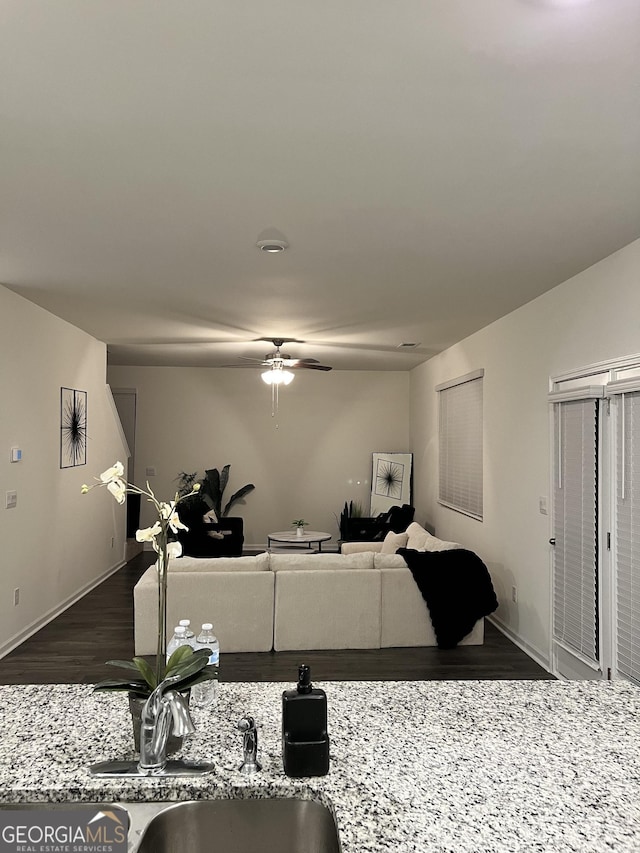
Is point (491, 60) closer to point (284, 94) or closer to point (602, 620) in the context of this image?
point (284, 94)

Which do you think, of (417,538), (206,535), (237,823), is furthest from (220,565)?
(237,823)

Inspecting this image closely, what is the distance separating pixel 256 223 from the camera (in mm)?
3393

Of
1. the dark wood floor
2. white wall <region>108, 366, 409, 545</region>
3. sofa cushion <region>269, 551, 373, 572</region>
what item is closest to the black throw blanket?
the dark wood floor

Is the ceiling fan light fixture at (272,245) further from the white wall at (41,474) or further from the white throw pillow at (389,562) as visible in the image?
the white throw pillow at (389,562)

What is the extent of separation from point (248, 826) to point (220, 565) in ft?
12.3

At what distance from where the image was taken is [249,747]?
1411 millimetres

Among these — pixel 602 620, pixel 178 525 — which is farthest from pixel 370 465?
pixel 178 525

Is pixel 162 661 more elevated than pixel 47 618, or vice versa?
pixel 162 661

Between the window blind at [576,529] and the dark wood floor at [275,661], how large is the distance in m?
0.53

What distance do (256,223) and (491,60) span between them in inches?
64.9

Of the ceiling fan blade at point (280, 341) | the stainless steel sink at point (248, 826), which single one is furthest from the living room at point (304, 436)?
the stainless steel sink at point (248, 826)

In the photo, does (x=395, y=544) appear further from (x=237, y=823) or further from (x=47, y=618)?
(x=237, y=823)

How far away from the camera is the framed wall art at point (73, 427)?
6082 mm

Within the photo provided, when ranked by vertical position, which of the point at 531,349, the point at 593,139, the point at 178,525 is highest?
the point at 593,139
